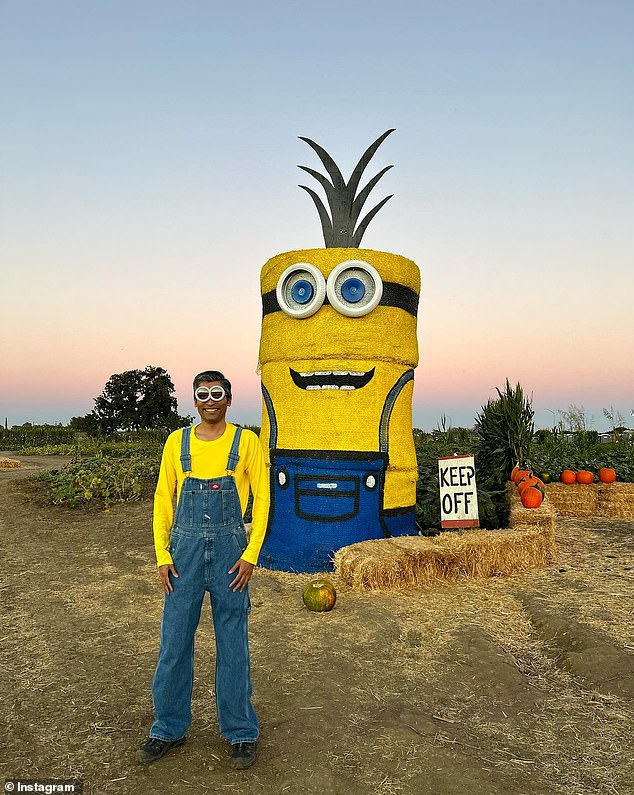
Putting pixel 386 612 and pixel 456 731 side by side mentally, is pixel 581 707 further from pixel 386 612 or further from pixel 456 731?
pixel 386 612

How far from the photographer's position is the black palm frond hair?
7383 mm

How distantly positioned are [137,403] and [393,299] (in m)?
40.9

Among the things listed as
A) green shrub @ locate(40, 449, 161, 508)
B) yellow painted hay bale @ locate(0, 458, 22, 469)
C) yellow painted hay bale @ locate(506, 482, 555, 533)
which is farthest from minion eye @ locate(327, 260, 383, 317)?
yellow painted hay bale @ locate(0, 458, 22, 469)

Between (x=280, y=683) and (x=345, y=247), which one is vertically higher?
(x=345, y=247)

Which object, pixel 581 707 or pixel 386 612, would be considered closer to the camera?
pixel 581 707

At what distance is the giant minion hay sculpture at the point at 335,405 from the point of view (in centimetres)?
664

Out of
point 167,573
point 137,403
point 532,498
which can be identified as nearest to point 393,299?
point 532,498

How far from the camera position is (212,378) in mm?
3273

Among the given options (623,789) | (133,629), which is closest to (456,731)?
(623,789)

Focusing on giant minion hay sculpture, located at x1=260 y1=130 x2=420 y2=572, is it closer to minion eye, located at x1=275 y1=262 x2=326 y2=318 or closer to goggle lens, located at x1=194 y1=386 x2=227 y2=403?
minion eye, located at x1=275 y1=262 x2=326 y2=318

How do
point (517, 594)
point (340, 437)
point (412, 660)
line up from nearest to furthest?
point (412, 660)
point (517, 594)
point (340, 437)

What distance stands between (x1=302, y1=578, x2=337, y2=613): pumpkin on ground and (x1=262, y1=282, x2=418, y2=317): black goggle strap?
2.94 metres

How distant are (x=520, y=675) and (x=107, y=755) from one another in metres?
2.63

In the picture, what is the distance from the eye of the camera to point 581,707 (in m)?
3.78
